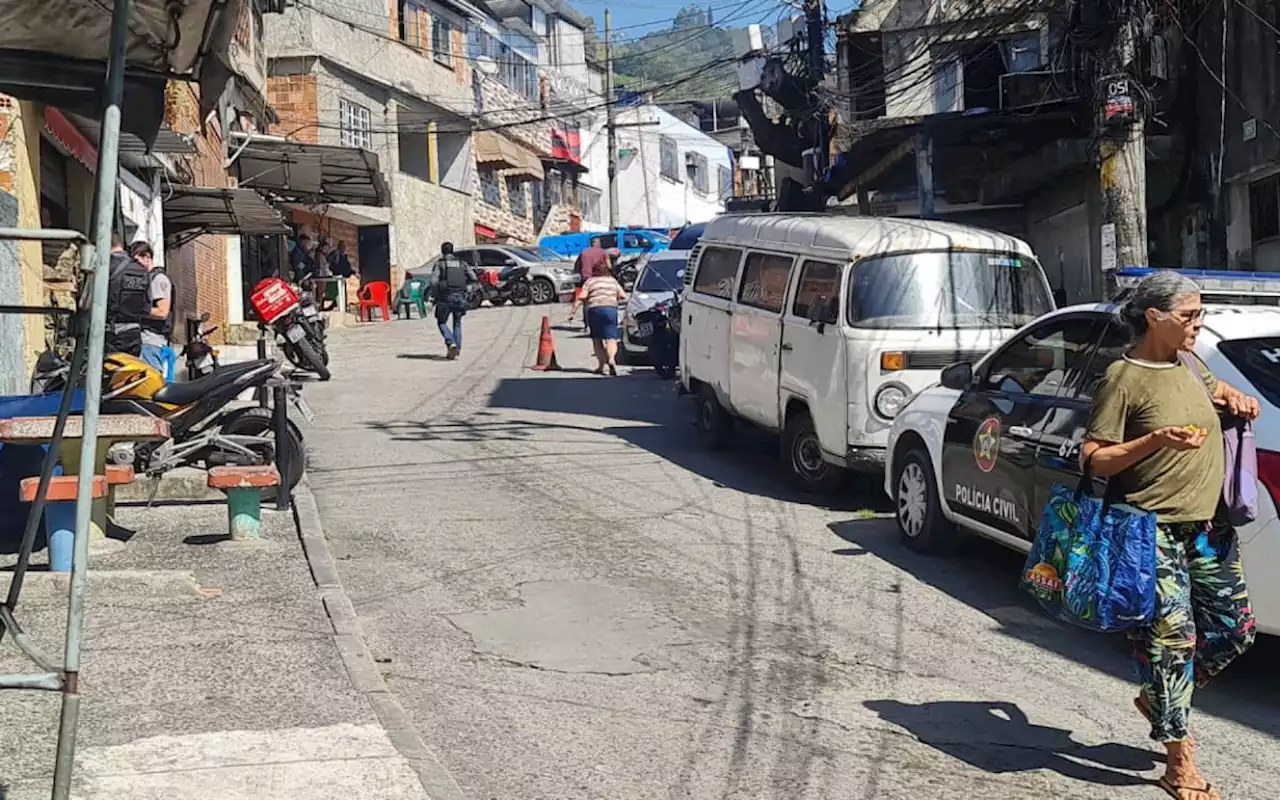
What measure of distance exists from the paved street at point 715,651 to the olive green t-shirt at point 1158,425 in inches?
42.8

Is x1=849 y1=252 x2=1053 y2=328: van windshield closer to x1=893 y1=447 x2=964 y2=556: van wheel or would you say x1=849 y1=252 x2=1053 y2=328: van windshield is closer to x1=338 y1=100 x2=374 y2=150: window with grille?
x1=893 y1=447 x2=964 y2=556: van wheel

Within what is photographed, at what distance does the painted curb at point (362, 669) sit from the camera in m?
4.96

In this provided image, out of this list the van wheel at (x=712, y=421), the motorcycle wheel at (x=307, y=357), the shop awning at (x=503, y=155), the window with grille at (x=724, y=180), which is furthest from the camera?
the window with grille at (x=724, y=180)

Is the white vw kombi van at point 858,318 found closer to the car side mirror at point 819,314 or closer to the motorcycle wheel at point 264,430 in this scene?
the car side mirror at point 819,314

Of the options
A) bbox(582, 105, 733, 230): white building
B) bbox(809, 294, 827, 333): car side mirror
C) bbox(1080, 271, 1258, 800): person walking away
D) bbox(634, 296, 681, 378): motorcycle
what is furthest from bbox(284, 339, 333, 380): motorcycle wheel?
bbox(582, 105, 733, 230): white building

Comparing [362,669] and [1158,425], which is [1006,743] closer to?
[1158,425]

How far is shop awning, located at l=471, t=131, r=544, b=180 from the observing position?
44.8 meters

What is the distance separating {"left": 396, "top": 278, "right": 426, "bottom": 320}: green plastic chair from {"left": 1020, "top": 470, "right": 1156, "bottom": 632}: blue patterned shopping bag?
30.3 m

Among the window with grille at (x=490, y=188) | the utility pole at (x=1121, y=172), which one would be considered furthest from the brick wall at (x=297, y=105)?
the utility pole at (x=1121, y=172)

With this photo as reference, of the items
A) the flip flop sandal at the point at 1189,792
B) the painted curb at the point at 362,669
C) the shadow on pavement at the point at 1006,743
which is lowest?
the shadow on pavement at the point at 1006,743

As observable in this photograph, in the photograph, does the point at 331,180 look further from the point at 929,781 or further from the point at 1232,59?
the point at 929,781

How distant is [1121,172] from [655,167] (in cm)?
5730

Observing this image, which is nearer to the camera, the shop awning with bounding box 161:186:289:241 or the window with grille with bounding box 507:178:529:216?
the shop awning with bounding box 161:186:289:241

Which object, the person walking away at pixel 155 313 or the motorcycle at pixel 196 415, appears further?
the person walking away at pixel 155 313
